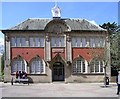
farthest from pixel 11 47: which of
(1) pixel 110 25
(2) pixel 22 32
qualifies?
(1) pixel 110 25

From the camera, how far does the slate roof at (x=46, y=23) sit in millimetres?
45406

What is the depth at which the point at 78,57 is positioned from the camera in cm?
4525

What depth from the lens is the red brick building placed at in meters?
44.5

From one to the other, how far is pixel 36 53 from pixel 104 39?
10.1 meters

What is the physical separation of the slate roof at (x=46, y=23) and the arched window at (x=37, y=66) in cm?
456

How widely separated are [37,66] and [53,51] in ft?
10.2

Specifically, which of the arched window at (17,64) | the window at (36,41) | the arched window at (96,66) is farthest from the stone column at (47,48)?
the arched window at (96,66)

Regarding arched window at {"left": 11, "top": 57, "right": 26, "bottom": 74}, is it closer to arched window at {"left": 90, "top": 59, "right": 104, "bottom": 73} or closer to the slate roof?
the slate roof

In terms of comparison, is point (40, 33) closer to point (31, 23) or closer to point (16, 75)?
point (31, 23)

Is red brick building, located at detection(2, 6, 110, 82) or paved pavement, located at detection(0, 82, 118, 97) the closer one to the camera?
paved pavement, located at detection(0, 82, 118, 97)

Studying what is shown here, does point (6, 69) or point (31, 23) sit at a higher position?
point (31, 23)

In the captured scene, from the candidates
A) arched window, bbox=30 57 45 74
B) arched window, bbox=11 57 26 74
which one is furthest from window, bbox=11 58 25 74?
arched window, bbox=30 57 45 74

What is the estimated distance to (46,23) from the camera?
45906 millimetres

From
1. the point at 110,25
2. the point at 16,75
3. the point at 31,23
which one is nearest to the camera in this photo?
the point at 16,75
